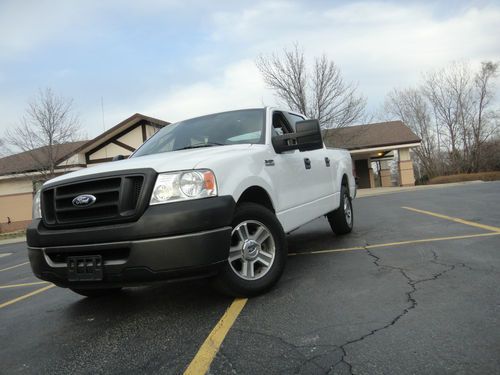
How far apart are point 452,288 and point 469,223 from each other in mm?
3754

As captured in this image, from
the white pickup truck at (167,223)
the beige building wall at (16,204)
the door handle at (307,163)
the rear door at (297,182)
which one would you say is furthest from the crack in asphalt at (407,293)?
the beige building wall at (16,204)

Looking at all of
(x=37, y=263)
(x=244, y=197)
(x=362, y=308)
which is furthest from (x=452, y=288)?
(x=37, y=263)

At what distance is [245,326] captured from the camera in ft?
10.3

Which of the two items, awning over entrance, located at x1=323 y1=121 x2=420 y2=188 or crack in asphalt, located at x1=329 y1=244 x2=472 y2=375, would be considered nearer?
crack in asphalt, located at x1=329 y1=244 x2=472 y2=375

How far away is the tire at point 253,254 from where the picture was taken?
360 cm

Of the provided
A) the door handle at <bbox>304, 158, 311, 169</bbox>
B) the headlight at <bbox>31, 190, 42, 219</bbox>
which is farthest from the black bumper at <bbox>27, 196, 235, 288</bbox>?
the door handle at <bbox>304, 158, 311, 169</bbox>

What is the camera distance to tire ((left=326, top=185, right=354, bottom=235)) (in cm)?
673

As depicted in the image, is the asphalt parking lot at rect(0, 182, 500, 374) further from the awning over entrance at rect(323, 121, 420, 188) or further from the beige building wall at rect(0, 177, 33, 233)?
the beige building wall at rect(0, 177, 33, 233)

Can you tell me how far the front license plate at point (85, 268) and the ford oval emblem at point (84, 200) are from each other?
411 millimetres

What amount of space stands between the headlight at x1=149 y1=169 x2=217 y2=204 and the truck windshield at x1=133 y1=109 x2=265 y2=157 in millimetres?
1263

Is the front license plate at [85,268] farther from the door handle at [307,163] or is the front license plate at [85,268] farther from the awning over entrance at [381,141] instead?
the awning over entrance at [381,141]

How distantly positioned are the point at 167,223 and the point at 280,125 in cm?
269

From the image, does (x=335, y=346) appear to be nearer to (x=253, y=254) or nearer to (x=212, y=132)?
(x=253, y=254)

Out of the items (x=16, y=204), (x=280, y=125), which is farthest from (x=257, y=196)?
(x=16, y=204)
